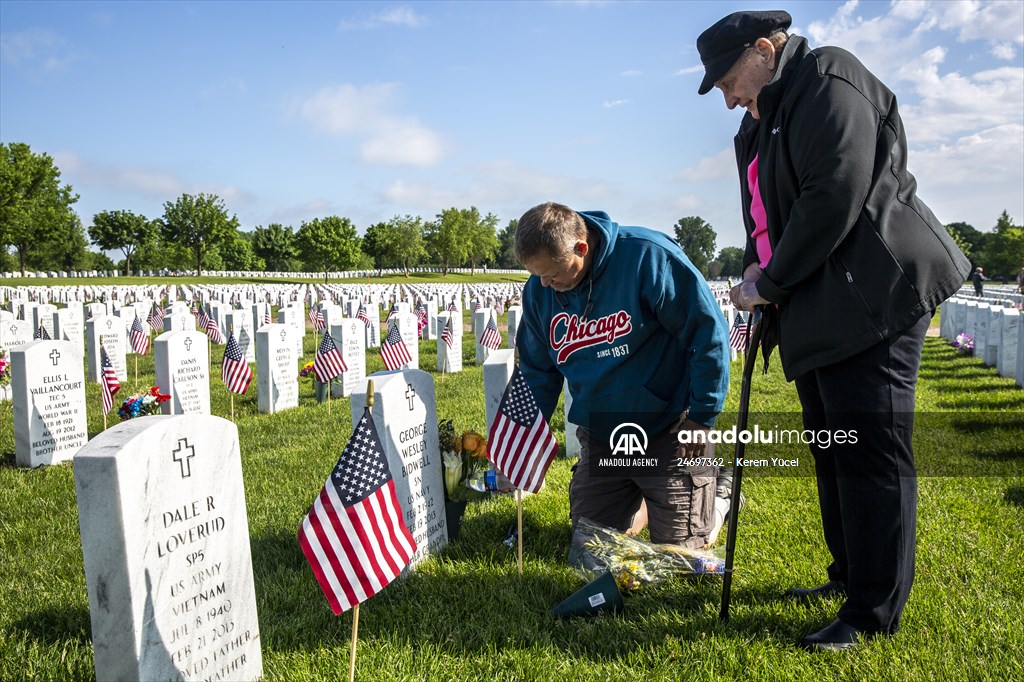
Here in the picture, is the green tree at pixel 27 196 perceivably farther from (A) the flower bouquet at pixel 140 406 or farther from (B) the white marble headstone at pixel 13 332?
(A) the flower bouquet at pixel 140 406

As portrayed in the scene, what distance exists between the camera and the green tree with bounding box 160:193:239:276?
79.1 meters

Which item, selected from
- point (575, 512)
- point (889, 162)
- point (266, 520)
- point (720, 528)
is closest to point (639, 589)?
point (575, 512)

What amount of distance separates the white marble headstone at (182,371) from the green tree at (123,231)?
9025cm

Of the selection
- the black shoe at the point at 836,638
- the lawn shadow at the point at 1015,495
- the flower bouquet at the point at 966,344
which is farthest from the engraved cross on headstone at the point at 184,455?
the flower bouquet at the point at 966,344

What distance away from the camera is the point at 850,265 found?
2725 millimetres

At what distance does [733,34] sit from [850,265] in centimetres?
107

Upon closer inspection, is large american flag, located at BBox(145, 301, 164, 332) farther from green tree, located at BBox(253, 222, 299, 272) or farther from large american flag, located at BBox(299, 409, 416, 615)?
green tree, located at BBox(253, 222, 299, 272)

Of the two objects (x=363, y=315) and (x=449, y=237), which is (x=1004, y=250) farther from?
(x=363, y=315)

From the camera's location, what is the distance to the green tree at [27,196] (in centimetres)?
4959

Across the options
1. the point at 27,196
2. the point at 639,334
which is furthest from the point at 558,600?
the point at 27,196

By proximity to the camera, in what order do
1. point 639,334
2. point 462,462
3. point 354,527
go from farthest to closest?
point 462,462 < point 639,334 < point 354,527

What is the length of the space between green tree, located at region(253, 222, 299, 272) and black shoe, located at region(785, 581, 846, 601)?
115 m

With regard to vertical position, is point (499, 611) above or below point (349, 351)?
below

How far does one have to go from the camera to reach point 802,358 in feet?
9.48
